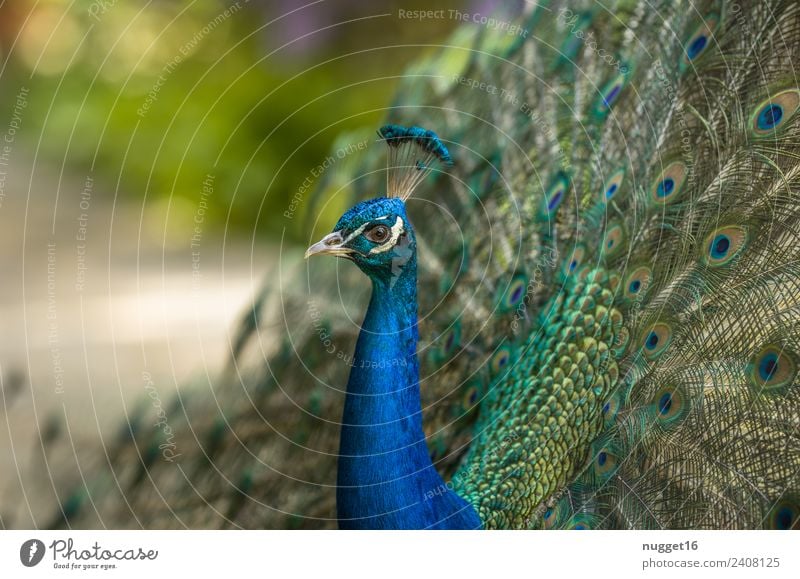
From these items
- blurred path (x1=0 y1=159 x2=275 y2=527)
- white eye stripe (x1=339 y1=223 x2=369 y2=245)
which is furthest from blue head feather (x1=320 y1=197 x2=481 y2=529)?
blurred path (x1=0 y1=159 x2=275 y2=527)

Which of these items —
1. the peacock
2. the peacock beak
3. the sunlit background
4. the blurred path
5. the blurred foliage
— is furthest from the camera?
the blurred path

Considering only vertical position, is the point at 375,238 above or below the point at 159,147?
below

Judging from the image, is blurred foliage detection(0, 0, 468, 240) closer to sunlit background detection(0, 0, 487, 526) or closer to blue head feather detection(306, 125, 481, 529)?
sunlit background detection(0, 0, 487, 526)

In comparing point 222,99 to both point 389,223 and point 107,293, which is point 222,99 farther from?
point 389,223

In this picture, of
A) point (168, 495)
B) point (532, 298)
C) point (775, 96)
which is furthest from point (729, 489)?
point (168, 495)

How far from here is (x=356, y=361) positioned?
1.58m

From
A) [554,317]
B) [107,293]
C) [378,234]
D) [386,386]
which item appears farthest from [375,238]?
[107,293]

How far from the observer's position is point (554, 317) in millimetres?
1854

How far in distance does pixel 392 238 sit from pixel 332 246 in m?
0.11

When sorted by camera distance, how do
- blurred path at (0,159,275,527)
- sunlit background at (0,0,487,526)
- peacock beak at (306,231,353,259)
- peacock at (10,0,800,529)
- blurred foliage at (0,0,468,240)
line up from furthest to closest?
blurred path at (0,159,275,527) → blurred foliage at (0,0,468,240) → sunlit background at (0,0,487,526) → peacock at (10,0,800,529) → peacock beak at (306,231,353,259)

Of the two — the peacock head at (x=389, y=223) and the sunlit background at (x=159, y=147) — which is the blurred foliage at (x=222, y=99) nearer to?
the sunlit background at (x=159, y=147)

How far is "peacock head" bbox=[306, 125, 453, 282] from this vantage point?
5.08ft

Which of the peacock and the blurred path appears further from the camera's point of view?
the blurred path

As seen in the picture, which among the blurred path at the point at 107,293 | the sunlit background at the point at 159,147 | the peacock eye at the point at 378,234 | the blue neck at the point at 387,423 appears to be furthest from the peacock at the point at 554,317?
the blurred path at the point at 107,293
